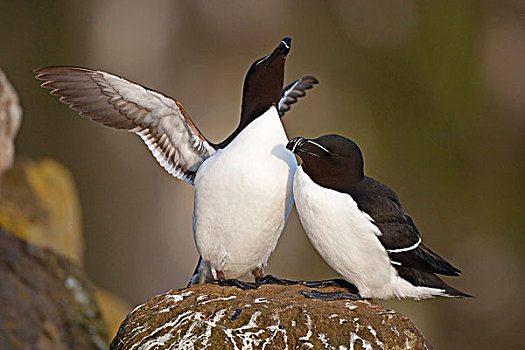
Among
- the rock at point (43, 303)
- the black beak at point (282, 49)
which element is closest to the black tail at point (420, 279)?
the black beak at point (282, 49)

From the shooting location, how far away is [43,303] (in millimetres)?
5793

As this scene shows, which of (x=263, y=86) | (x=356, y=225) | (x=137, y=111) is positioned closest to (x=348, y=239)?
(x=356, y=225)

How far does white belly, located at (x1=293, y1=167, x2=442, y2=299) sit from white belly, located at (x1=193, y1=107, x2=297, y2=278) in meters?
0.27

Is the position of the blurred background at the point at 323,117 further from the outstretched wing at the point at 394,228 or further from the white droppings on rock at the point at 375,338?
the white droppings on rock at the point at 375,338

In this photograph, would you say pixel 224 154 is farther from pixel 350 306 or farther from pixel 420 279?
pixel 420 279

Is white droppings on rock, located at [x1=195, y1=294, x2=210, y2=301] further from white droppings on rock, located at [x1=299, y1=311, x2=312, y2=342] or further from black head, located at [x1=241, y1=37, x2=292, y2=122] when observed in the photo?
black head, located at [x1=241, y1=37, x2=292, y2=122]

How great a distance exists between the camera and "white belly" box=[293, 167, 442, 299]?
3695 millimetres

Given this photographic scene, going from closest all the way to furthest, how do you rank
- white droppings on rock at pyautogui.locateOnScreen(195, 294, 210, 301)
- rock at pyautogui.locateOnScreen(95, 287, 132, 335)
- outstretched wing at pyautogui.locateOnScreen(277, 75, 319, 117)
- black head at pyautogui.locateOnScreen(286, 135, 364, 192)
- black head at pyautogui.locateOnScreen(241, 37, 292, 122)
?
black head at pyautogui.locateOnScreen(286, 135, 364, 192) < white droppings on rock at pyautogui.locateOnScreen(195, 294, 210, 301) < black head at pyautogui.locateOnScreen(241, 37, 292, 122) < outstretched wing at pyautogui.locateOnScreen(277, 75, 319, 117) < rock at pyautogui.locateOnScreen(95, 287, 132, 335)

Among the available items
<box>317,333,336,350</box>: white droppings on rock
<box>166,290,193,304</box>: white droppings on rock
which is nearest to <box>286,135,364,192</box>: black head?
<box>317,333,336,350</box>: white droppings on rock

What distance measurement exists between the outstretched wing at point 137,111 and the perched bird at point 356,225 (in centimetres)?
108

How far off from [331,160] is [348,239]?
440 millimetres

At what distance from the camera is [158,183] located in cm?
1065

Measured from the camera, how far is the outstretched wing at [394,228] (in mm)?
3723

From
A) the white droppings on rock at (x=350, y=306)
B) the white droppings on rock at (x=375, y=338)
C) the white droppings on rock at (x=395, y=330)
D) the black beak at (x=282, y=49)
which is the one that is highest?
the black beak at (x=282, y=49)
